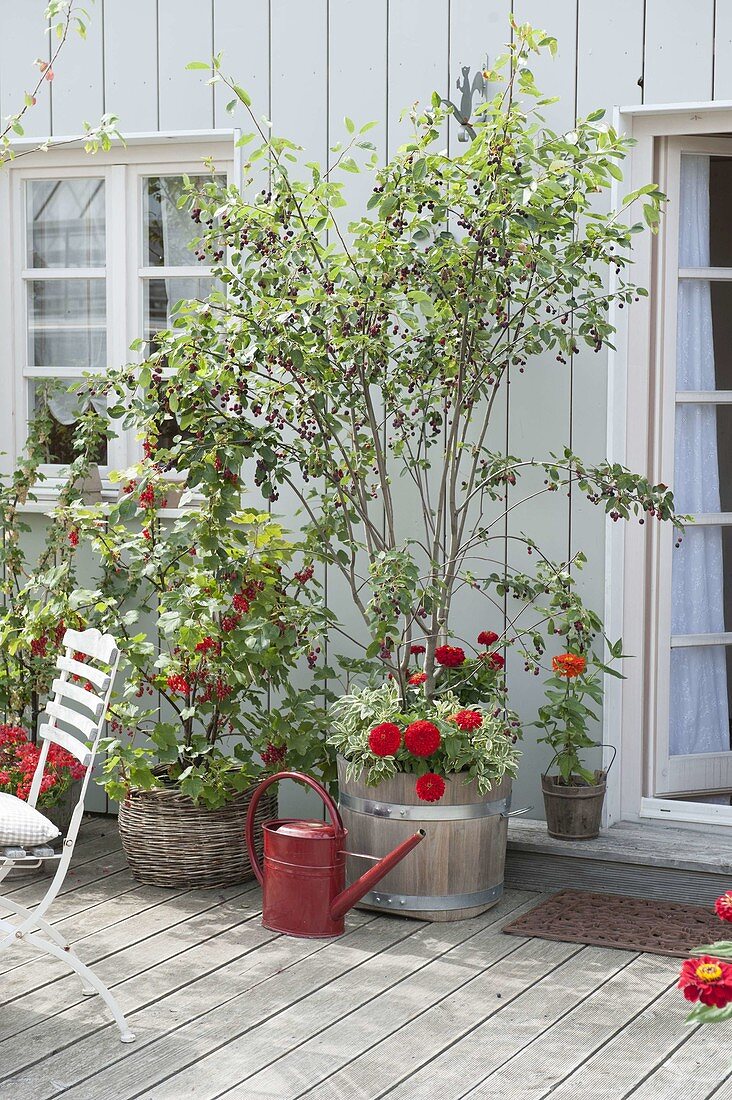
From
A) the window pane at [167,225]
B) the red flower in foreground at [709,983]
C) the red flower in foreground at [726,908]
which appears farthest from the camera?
the window pane at [167,225]

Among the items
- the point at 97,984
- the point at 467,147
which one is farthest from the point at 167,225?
the point at 97,984

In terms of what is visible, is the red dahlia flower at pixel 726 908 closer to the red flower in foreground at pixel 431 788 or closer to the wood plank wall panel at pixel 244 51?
the red flower in foreground at pixel 431 788

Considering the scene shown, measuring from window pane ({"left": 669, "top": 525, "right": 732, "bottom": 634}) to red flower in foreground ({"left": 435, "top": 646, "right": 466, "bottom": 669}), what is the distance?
80 cm

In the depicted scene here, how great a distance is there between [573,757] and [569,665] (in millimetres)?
320

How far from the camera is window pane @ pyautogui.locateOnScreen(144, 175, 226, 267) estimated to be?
488cm

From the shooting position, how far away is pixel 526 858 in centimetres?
420

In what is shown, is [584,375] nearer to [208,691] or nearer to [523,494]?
[523,494]

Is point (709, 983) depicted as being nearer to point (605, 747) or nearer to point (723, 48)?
point (605, 747)

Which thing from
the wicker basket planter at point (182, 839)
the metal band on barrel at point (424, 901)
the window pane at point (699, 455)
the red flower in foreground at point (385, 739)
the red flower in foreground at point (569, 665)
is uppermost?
the window pane at point (699, 455)

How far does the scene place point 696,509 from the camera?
4430 mm

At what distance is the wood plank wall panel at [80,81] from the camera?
190 inches

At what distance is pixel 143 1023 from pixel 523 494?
6.72 feet

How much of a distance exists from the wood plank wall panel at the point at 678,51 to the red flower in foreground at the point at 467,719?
1931 mm

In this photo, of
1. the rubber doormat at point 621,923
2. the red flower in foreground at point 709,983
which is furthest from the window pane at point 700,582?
the red flower in foreground at point 709,983
